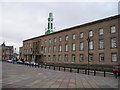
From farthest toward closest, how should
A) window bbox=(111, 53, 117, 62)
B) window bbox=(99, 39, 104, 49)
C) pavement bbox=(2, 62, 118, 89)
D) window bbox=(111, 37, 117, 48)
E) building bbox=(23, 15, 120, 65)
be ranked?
window bbox=(99, 39, 104, 49) → building bbox=(23, 15, 120, 65) → window bbox=(111, 37, 117, 48) → window bbox=(111, 53, 117, 62) → pavement bbox=(2, 62, 118, 89)

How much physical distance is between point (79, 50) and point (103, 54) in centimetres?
997

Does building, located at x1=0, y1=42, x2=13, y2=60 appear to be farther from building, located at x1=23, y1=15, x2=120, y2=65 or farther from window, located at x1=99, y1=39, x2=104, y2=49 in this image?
window, located at x1=99, y1=39, x2=104, y2=49

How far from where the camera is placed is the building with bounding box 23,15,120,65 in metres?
39.7

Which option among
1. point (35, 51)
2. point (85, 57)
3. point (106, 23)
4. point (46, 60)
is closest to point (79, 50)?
point (85, 57)

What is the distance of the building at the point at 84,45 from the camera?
39.7 m

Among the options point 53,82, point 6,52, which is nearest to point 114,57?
point 53,82

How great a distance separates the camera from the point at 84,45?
47.9m

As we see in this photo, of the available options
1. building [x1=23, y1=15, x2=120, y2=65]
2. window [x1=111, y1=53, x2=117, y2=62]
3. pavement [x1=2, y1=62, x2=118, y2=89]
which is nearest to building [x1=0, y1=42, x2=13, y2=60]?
building [x1=23, y1=15, x2=120, y2=65]

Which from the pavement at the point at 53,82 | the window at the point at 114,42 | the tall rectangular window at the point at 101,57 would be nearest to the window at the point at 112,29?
the window at the point at 114,42

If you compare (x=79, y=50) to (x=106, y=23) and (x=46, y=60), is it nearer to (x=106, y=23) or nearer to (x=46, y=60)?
(x=106, y=23)

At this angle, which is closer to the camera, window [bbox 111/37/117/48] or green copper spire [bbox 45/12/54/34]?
window [bbox 111/37/117/48]

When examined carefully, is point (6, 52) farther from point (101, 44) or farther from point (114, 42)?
point (114, 42)

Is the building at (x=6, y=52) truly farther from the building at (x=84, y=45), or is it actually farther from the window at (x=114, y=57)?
the window at (x=114, y=57)

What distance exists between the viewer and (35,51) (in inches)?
3061
